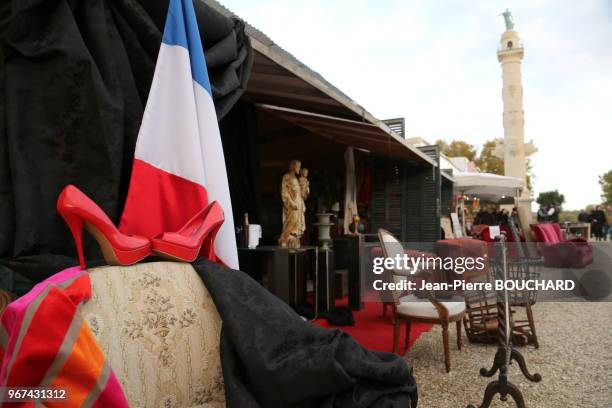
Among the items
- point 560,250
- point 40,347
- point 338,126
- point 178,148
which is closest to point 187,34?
point 178,148

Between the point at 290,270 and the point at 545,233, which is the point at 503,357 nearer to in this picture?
the point at 290,270

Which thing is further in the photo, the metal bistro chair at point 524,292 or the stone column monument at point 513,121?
the stone column monument at point 513,121

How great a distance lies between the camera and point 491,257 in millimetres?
3143

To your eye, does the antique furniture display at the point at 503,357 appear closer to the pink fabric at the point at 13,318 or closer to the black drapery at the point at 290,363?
the black drapery at the point at 290,363

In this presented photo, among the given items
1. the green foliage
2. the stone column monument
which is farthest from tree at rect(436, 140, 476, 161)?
the stone column monument

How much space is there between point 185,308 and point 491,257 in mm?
2591

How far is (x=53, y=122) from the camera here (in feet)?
4.77

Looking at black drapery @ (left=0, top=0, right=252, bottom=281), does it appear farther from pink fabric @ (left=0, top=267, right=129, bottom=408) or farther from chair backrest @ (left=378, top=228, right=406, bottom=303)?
chair backrest @ (left=378, top=228, right=406, bottom=303)

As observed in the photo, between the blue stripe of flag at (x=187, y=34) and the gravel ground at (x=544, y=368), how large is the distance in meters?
2.38

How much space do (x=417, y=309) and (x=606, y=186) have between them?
4822 cm

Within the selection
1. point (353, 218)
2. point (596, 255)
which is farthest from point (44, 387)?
point (596, 255)

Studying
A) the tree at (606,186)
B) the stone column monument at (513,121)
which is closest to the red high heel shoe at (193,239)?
the stone column monument at (513,121)

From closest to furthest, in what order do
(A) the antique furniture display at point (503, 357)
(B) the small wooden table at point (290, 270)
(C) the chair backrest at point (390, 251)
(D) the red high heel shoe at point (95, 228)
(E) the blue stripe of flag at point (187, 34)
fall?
(D) the red high heel shoe at point (95, 228)
(E) the blue stripe of flag at point (187, 34)
(A) the antique furniture display at point (503, 357)
(C) the chair backrest at point (390, 251)
(B) the small wooden table at point (290, 270)

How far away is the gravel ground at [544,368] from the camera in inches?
103
